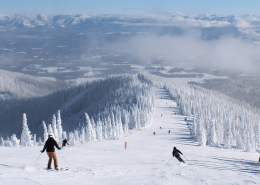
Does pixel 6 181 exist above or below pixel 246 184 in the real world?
above

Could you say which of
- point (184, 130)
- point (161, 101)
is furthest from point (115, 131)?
point (161, 101)

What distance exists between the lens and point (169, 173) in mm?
18875

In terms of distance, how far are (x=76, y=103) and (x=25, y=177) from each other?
575 ft

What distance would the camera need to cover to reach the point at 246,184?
55.6 ft

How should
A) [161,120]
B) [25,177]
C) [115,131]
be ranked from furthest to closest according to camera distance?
[161,120] → [115,131] → [25,177]

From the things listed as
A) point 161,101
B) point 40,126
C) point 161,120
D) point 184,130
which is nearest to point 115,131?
point 184,130

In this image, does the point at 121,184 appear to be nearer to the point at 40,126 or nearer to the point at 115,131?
the point at 115,131

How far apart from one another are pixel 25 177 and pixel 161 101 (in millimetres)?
118124

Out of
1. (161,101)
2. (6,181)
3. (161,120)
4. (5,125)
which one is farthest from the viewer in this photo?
(5,125)

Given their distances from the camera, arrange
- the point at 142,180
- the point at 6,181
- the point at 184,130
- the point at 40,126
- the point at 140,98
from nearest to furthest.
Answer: the point at 6,181, the point at 142,180, the point at 184,130, the point at 140,98, the point at 40,126

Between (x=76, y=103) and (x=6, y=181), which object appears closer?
(x=6, y=181)

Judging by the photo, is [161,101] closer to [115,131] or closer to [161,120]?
[161,120]

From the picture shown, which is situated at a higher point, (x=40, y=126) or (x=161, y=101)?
(x=161, y=101)

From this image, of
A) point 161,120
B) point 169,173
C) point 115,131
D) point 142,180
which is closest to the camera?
point 142,180
